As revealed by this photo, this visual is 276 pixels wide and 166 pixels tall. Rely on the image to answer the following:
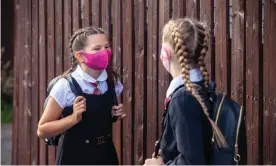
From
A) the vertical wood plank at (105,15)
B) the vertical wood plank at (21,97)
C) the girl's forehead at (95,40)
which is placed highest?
the vertical wood plank at (105,15)

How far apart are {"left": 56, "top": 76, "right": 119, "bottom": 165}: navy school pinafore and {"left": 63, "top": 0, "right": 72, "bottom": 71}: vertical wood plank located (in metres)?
2.21

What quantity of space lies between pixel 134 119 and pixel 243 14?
61.3 inches

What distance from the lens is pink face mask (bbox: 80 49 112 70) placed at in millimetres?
3803

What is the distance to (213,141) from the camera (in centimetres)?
280

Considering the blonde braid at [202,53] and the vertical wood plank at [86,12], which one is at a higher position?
the vertical wood plank at [86,12]

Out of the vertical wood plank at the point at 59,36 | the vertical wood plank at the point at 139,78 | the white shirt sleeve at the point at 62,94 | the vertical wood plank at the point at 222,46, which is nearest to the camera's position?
the white shirt sleeve at the point at 62,94

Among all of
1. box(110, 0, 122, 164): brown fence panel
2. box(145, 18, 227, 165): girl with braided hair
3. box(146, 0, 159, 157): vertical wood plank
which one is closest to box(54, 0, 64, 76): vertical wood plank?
box(110, 0, 122, 164): brown fence panel

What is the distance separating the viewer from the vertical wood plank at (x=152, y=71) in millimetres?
5152

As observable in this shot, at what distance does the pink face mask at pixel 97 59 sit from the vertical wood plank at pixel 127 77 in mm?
1543

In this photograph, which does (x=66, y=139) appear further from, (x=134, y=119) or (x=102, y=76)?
(x=134, y=119)

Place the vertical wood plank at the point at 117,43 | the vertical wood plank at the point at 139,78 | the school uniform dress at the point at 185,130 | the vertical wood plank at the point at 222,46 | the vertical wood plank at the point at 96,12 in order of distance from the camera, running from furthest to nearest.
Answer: the vertical wood plank at the point at 96,12, the vertical wood plank at the point at 117,43, the vertical wood plank at the point at 139,78, the vertical wood plank at the point at 222,46, the school uniform dress at the point at 185,130

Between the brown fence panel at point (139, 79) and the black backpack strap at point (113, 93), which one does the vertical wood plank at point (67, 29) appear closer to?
the brown fence panel at point (139, 79)

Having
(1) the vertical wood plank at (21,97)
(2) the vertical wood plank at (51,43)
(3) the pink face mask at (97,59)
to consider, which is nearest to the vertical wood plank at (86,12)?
(2) the vertical wood plank at (51,43)

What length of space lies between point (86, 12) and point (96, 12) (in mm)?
A: 148
